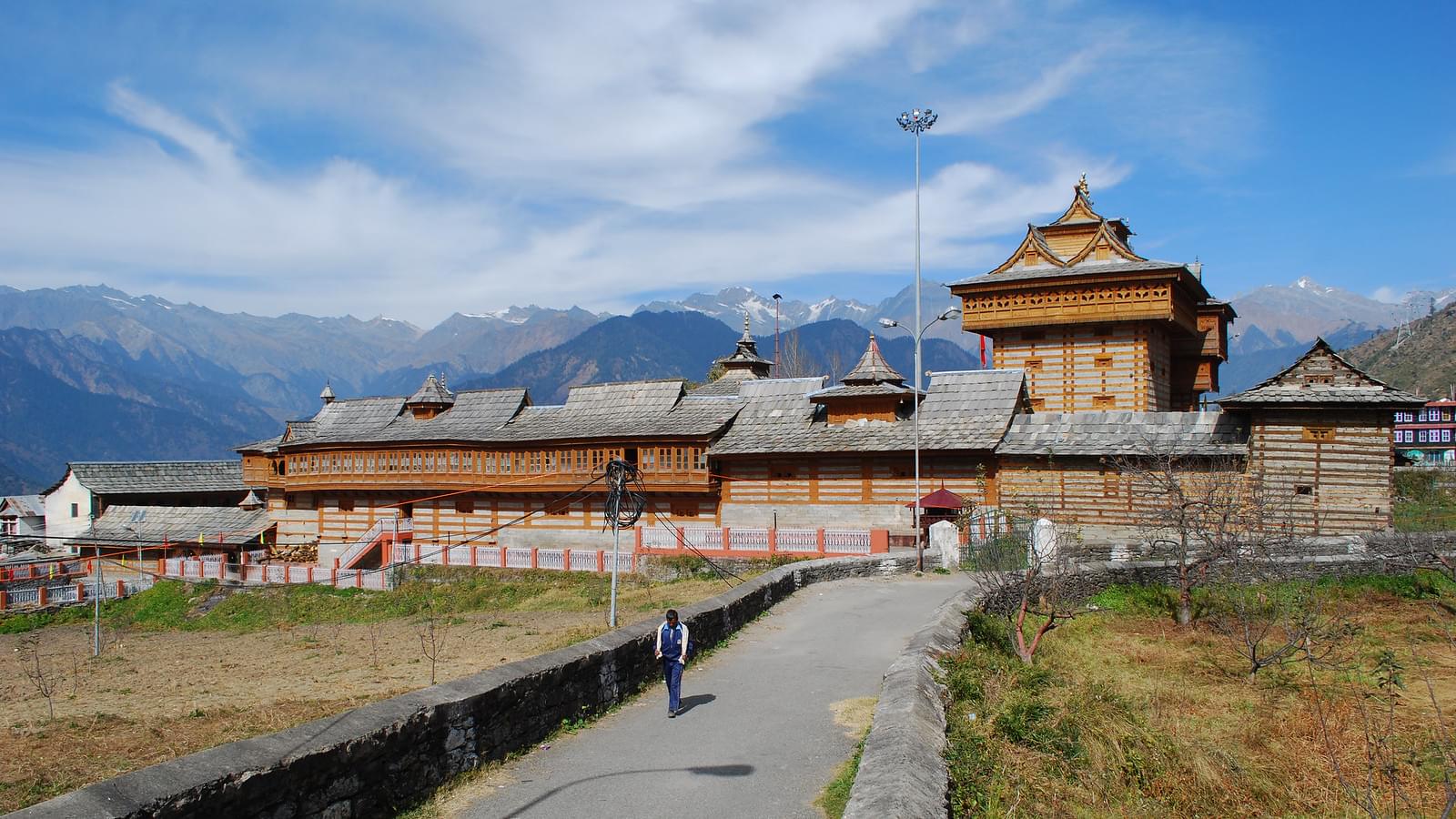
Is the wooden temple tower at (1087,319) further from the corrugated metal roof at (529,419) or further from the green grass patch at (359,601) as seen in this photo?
the green grass patch at (359,601)

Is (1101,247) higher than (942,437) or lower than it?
higher

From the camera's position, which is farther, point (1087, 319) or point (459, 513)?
point (459, 513)

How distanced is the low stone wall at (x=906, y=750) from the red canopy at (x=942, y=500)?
17.6 meters

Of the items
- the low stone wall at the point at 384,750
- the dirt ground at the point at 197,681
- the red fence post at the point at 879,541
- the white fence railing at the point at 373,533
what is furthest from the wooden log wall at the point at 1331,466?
the white fence railing at the point at 373,533

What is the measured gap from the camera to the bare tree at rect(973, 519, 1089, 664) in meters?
15.5

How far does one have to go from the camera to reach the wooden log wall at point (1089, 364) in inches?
1362

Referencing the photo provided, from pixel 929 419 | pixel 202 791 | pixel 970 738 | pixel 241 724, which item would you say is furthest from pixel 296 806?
pixel 929 419

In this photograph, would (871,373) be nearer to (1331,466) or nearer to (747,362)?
(1331,466)

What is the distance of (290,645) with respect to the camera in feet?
81.9

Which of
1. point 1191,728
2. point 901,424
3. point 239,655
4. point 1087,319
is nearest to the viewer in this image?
point 1191,728

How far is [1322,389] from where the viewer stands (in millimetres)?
25641

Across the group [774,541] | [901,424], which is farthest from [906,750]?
[901,424]

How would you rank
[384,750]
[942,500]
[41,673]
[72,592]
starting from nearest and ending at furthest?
1. [384,750]
2. [41,673]
3. [942,500]
4. [72,592]

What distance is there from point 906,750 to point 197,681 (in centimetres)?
1740
